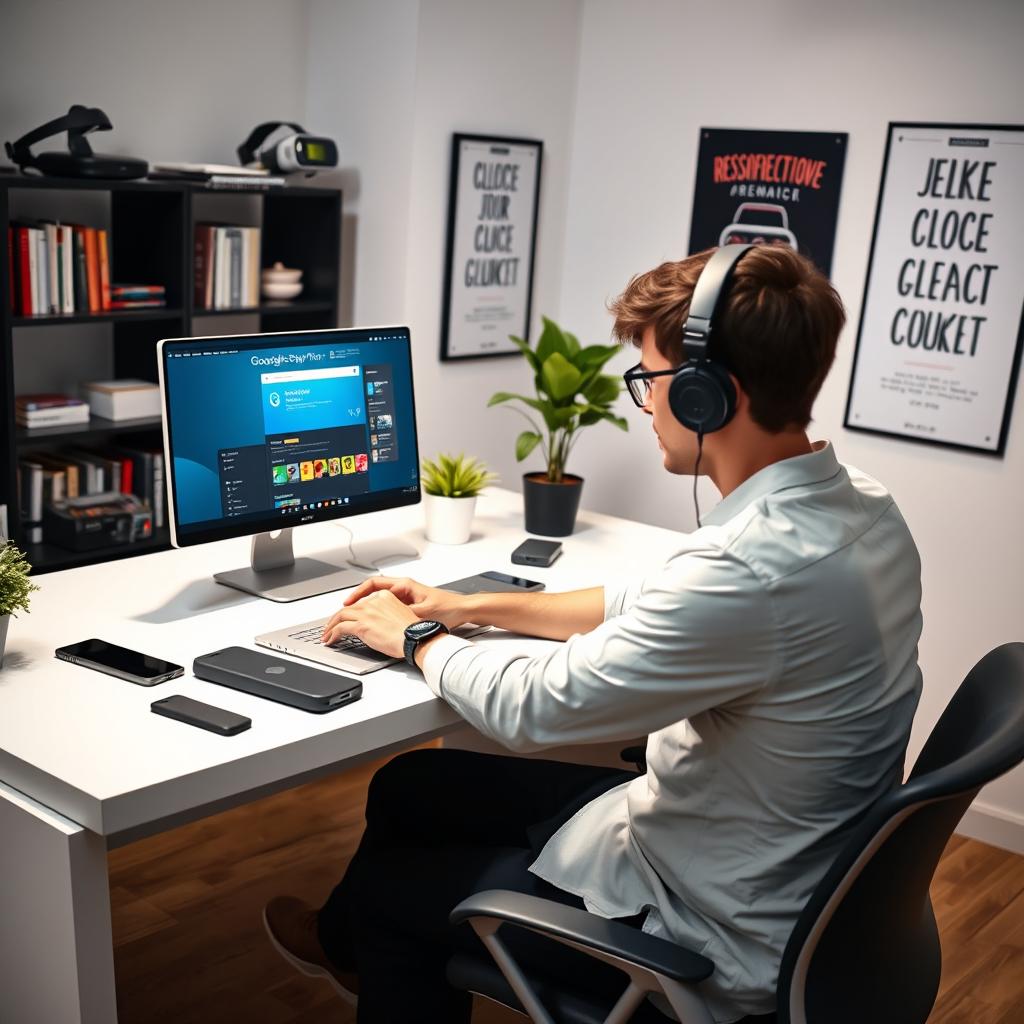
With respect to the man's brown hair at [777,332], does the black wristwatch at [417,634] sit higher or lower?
lower

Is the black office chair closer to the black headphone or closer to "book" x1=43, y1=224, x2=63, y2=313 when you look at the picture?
the black headphone

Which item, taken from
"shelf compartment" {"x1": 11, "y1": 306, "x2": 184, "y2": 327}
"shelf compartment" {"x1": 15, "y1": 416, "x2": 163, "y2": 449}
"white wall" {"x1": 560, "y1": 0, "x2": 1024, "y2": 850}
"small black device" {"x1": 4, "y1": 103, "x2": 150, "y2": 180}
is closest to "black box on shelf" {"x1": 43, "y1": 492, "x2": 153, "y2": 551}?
"shelf compartment" {"x1": 15, "y1": 416, "x2": 163, "y2": 449}

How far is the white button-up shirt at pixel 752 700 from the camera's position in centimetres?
137

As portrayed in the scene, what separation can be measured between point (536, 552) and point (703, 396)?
109cm

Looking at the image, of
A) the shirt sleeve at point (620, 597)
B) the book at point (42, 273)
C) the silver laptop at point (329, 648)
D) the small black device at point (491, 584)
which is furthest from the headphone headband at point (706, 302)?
the book at point (42, 273)

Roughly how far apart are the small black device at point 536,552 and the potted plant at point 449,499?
0.45 ft

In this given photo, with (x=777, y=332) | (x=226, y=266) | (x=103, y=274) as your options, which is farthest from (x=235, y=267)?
(x=777, y=332)

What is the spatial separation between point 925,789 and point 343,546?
60.3 inches

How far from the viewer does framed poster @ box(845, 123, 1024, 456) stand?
3.09m

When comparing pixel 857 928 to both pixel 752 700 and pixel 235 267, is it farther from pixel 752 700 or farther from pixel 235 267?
pixel 235 267

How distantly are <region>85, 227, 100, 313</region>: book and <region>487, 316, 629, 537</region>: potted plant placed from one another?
45.7 inches

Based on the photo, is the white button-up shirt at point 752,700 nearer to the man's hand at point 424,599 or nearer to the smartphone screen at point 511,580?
the man's hand at point 424,599

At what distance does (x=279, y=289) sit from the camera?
3656 millimetres

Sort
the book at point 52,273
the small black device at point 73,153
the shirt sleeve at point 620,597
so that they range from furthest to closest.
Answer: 1. the book at point 52,273
2. the small black device at point 73,153
3. the shirt sleeve at point 620,597
